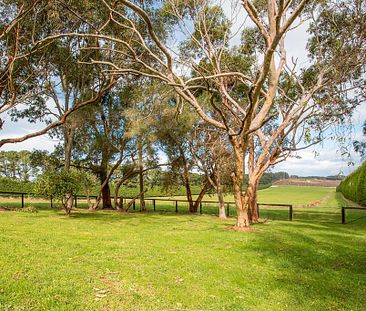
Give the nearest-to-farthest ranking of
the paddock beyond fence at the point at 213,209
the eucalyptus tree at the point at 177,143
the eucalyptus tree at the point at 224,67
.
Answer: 1. the eucalyptus tree at the point at 224,67
2. the paddock beyond fence at the point at 213,209
3. the eucalyptus tree at the point at 177,143

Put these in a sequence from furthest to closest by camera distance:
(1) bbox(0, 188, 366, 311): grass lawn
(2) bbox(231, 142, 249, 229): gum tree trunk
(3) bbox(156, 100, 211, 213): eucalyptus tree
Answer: (3) bbox(156, 100, 211, 213): eucalyptus tree < (2) bbox(231, 142, 249, 229): gum tree trunk < (1) bbox(0, 188, 366, 311): grass lawn

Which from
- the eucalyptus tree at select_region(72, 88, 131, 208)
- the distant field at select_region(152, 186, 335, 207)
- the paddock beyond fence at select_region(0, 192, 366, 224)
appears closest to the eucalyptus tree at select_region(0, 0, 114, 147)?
the eucalyptus tree at select_region(72, 88, 131, 208)

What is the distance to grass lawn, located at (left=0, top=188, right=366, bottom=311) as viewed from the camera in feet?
13.0

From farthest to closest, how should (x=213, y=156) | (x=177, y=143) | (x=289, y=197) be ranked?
(x=289, y=197) → (x=177, y=143) → (x=213, y=156)

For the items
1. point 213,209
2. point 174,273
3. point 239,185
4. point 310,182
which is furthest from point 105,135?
point 310,182

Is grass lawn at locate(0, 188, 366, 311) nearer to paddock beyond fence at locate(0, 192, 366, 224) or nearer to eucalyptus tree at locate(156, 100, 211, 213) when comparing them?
paddock beyond fence at locate(0, 192, 366, 224)

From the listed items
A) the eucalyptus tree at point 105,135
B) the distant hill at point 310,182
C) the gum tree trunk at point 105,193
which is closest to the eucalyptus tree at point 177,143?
the eucalyptus tree at point 105,135

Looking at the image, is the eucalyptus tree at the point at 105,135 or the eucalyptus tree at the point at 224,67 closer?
the eucalyptus tree at the point at 224,67

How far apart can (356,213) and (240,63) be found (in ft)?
40.2

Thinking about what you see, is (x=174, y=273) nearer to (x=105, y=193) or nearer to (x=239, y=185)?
(x=239, y=185)

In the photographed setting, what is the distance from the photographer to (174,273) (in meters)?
5.21

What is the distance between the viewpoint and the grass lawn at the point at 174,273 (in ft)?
13.0

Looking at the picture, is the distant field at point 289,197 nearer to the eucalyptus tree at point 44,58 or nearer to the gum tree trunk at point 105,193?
the gum tree trunk at point 105,193

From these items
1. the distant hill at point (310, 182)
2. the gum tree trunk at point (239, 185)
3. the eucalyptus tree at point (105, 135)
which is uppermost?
the eucalyptus tree at point (105, 135)
